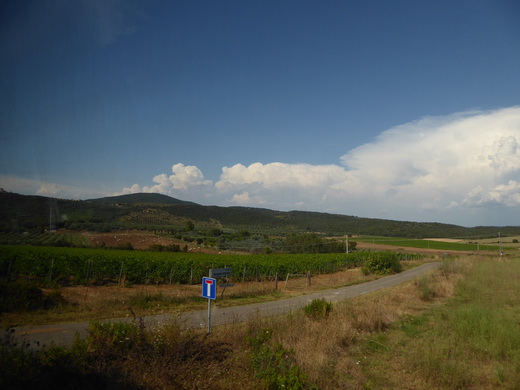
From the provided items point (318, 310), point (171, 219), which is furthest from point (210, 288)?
point (171, 219)

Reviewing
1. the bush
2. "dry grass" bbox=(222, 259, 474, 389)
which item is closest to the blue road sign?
"dry grass" bbox=(222, 259, 474, 389)

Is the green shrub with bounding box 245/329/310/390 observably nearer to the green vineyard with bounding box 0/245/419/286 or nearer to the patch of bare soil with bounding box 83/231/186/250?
the green vineyard with bounding box 0/245/419/286

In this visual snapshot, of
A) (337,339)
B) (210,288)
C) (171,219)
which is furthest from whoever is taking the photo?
(171,219)

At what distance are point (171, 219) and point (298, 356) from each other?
8542 cm

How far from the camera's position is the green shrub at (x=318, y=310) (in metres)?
10.7

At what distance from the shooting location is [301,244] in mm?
67312

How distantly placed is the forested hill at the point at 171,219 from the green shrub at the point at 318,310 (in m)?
10.8

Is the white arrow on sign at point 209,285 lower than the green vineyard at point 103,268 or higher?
higher

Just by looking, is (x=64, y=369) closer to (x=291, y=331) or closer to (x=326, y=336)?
(x=291, y=331)

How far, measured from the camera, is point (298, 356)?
22.8 ft

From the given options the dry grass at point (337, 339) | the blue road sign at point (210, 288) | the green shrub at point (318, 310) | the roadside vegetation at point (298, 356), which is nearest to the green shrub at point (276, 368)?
the roadside vegetation at point (298, 356)

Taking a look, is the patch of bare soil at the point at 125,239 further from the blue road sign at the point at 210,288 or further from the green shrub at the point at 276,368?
the green shrub at the point at 276,368

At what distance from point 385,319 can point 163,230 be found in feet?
230

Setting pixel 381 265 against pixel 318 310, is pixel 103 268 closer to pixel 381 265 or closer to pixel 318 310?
pixel 318 310
